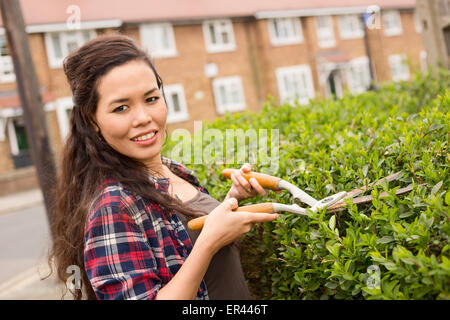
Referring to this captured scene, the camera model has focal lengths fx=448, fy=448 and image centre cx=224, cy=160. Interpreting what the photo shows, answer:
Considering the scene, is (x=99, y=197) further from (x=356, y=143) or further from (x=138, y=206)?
(x=356, y=143)

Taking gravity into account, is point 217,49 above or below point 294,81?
above

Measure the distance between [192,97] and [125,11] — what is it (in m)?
5.23

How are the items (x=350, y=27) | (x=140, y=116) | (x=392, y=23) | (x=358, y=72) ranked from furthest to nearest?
(x=392, y=23)
(x=358, y=72)
(x=350, y=27)
(x=140, y=116)

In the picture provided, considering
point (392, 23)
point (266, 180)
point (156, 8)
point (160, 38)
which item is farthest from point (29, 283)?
point (392, 23)

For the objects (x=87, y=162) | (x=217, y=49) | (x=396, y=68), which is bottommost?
(x=87, y=162)

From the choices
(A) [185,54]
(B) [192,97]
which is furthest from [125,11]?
(B) [192,97]

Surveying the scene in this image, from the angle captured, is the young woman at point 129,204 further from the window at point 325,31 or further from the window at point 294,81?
the window at point 325,31

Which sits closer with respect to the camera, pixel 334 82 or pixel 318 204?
pixel 318 204

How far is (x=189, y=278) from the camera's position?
5.01 feet

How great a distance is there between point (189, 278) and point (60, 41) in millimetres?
21030

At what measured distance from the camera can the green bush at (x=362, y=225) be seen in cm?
136

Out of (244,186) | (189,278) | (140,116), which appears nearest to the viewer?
(189,278)

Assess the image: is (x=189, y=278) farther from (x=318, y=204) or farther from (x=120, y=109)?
(x=120, y=109)

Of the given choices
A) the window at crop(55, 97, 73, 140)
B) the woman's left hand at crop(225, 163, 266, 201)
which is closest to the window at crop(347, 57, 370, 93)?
the window at crop(55, 97, 73, 140)
